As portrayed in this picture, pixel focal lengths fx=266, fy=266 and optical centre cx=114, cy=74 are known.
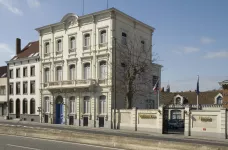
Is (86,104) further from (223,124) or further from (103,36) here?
(223,124)

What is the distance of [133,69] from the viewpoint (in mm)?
31234

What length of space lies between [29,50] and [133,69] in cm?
2187

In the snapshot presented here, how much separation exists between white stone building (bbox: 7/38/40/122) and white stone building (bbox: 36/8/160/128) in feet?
7.14

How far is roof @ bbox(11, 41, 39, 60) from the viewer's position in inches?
1712

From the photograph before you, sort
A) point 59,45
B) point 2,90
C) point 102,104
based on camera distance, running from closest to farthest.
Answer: point 102,104 < point 59,45 < point 2,90

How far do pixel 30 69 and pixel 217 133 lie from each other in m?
29.3

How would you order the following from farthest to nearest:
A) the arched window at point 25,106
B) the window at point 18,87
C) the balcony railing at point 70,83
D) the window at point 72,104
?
the window at point 18,87 → the arched window at point 25,106 → the window at point 72,104 → the balcony railing at point 70,83

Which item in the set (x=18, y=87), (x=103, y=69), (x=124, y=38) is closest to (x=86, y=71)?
(x=103, y=69)

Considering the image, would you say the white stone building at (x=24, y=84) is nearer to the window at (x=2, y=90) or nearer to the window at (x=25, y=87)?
the window at (x=25, y=87)

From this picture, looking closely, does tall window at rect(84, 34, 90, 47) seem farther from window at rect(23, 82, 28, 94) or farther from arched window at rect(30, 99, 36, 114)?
window at rect(23, 82, 28, 94)

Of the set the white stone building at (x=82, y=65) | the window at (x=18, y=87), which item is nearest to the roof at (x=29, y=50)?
the window at (x=18, y=87)

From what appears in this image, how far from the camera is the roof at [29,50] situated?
143 feet

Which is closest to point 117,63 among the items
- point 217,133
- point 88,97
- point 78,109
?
point 88,97

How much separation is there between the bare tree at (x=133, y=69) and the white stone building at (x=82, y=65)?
90cm
